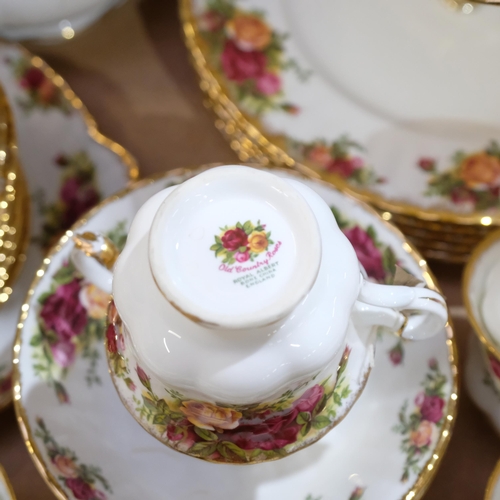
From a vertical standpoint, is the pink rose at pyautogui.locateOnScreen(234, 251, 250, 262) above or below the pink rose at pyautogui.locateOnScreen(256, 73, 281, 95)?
below

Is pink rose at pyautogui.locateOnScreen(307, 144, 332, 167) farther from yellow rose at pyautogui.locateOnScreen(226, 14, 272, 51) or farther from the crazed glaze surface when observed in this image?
the crazed glaze surface

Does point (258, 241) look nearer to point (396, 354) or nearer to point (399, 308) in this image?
point (399, 308)

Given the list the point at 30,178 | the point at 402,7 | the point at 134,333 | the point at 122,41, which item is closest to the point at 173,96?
the point at 122,41

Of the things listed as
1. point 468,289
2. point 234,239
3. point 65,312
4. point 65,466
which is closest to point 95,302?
point 65,312

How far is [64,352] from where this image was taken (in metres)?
0.53

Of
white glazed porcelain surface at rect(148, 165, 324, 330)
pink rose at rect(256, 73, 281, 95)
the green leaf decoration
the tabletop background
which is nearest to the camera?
white glazed porcelain surface at rect(148, 165, 324, 330)

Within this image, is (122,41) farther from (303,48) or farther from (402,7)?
(402,7)

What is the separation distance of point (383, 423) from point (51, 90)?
1.92 feet

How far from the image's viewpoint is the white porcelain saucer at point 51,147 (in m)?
0.72

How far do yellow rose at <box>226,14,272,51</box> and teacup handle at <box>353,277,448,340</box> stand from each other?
1.32 feet

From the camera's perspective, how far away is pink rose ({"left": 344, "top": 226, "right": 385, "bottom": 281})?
545mm

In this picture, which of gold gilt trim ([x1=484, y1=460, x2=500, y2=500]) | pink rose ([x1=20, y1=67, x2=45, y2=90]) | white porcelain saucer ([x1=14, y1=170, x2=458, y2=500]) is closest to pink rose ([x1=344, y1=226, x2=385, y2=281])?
white porcelain saucer ([x1=14, y1=170, x2=458, y2=500])

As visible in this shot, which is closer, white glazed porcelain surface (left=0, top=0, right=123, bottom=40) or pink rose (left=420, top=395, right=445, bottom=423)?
pink rose (left=420, top=395, right=445, bottom=423)

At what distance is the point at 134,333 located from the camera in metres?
0.35
